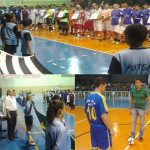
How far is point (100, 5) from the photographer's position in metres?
5.78

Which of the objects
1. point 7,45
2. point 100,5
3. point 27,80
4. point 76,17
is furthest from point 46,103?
point 76,17

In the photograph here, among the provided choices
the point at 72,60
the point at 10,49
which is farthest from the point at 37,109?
the point at 72,60

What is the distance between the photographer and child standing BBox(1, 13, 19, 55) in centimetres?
258

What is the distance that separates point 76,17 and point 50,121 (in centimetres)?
482

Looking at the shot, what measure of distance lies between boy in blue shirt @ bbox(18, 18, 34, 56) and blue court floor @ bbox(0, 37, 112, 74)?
17cm

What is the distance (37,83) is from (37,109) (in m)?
0.25

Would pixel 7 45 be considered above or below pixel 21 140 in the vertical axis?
above

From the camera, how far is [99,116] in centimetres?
204

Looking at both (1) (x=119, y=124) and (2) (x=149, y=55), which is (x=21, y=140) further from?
(2) (x=149, y=55)

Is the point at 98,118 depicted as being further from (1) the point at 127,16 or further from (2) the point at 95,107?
(1) the point at 127,16

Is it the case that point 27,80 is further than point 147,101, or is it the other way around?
point 147,101

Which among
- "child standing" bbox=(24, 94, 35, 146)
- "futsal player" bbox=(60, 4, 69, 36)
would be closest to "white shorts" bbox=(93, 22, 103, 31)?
"futsal player" bbox=(60, 4, 69, 36)

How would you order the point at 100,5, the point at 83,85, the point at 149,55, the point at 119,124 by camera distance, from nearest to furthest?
the point at 149,55 < the point at 83,85 < the point at 119,124 < the point at 100,5

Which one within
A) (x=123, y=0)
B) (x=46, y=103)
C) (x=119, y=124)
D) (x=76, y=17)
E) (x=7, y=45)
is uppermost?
(x=123, y=0)
